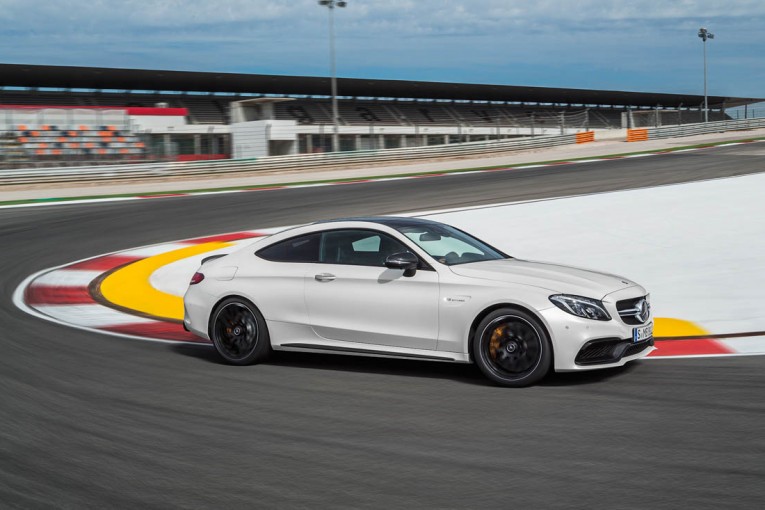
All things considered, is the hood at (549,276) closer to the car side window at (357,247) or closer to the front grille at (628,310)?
the front grille at (628,310)

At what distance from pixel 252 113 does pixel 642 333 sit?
144ft

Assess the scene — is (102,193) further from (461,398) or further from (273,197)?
(461,398)

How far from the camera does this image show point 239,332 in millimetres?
7578

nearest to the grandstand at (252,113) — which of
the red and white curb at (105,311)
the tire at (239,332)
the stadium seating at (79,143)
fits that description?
the stadium seating at (79,143)

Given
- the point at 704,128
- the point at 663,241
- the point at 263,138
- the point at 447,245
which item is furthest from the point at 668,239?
the point at 704,128

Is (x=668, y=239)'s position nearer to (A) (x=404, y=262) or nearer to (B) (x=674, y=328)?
(B) (x=674, y=328)

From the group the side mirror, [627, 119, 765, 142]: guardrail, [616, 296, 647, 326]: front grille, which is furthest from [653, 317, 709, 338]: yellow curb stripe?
[627, 119, 765, 142]: guardrail

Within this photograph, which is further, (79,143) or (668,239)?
(79,143)

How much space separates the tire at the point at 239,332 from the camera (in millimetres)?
7480

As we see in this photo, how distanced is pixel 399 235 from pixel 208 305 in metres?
1.84

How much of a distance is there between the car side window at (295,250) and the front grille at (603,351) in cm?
235

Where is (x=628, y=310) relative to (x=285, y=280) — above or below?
below

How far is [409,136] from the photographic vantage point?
64125 mm

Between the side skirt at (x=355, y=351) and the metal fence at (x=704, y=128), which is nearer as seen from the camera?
the side skirt at (x=355, y=351)
